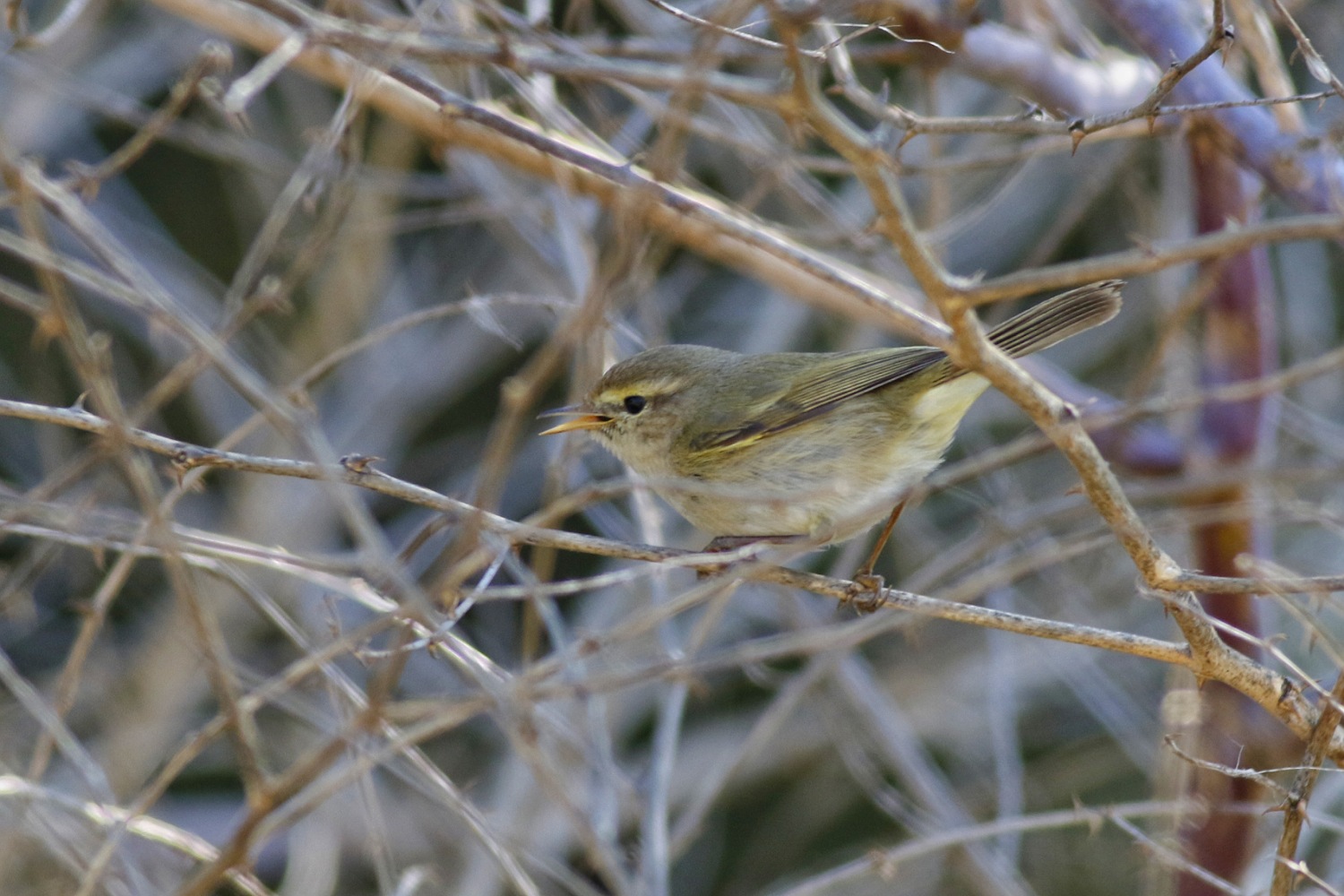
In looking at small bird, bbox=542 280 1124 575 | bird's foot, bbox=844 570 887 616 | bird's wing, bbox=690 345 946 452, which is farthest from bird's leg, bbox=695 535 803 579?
bird's foot, bbox=844 570 887 616

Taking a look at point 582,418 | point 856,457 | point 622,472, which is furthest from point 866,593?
point 622,472

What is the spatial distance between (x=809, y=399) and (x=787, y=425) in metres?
0.11

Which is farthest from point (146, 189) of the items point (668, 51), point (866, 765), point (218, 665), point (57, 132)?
point (218, 665)

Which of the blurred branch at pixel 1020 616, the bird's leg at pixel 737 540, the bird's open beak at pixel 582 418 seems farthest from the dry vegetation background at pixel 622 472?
the bird's leg at pixel 737 540

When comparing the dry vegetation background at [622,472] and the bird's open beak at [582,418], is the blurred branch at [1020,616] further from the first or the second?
the bird's open beak at [582,418]

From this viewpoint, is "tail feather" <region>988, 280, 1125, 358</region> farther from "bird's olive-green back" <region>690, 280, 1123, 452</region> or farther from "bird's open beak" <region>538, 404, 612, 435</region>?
"bird's open beak" <region>538, 404, 612, 435</region>

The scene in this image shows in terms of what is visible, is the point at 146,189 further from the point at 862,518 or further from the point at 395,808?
the point at 862,518

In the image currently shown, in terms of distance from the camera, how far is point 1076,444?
2.12 m

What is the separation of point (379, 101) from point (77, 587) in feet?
9.12

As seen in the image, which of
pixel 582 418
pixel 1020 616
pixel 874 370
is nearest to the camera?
pixel 1020 616

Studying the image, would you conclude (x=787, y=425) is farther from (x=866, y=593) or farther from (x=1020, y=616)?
(x=1020, y=616)

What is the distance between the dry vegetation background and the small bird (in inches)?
7.1

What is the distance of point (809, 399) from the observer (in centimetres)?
381

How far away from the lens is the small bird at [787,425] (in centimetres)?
353
